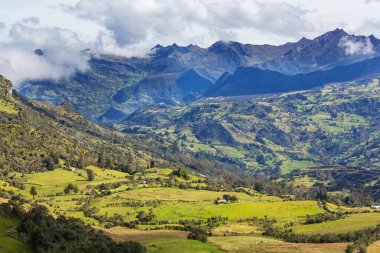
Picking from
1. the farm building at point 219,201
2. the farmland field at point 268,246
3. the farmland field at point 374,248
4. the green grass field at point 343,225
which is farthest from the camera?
the farm building at point 219,201

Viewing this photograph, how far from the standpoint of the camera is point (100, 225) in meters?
141

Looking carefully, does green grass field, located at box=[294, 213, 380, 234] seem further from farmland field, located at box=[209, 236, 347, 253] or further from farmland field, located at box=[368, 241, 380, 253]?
farmland field, located at box=[368, 241, 380, 253]

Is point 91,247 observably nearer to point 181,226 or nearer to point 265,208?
point 181,226

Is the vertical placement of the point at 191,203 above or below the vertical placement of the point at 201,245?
above

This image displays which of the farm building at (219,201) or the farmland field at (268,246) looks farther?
the farm building at (219,201)

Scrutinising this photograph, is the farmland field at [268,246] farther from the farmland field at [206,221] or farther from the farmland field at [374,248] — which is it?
the farmland field at [374,248]

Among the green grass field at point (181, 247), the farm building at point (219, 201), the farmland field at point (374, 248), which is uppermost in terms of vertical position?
the farm building at point (219, 201)

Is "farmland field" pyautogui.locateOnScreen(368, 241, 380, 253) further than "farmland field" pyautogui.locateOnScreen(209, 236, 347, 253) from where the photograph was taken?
No

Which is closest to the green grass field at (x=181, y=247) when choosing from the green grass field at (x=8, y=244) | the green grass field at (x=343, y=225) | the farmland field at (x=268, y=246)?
the farmland field at (x=268, y=246)

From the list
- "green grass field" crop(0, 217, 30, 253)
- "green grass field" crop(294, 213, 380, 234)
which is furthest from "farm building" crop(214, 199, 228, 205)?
"green grass field" crop(0, 217, 30, 253)

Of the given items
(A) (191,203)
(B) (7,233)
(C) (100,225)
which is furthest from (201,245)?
(A) (191,203)

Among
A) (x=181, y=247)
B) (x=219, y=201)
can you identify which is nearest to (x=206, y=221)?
(x=219, y=201)

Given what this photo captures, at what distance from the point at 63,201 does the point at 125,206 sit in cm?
2443

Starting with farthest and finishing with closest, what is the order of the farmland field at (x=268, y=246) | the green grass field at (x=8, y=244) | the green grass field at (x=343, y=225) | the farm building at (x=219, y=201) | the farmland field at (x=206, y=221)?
1. the farm building at (x=219, y=201)
2. the green grass field at (x=343, y=225)
3. the farmland field at (x=206, y=221)
4. the farmland field at (x=268, y=246)
5. the green grass field at (x=8, y=244)
